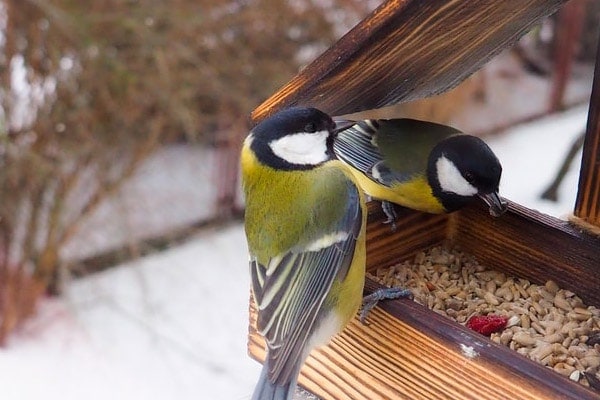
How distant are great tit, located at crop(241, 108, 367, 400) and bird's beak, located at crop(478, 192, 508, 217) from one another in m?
0.21

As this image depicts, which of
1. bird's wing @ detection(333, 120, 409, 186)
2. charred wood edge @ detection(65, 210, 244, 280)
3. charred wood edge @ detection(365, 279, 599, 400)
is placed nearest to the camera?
charred wood edge @ detection(365, 279, 599, 400)

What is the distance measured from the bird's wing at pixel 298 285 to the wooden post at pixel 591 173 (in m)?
0.35

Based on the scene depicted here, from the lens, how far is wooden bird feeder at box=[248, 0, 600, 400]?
90 centimetres

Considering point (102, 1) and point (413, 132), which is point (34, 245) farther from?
point (413, 132)

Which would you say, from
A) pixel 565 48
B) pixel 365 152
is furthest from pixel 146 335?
pixel 565 48

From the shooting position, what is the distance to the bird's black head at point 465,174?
4.17 feet

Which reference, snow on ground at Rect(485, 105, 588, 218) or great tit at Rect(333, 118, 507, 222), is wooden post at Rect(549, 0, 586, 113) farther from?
great tit at Rect(333, 118, 507, 222)

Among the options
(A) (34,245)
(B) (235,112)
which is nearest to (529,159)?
(B) (235,112)

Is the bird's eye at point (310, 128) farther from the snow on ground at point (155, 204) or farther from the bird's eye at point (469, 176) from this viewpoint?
the snow on ground at point (155, 204)

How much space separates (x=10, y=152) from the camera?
9.18ft

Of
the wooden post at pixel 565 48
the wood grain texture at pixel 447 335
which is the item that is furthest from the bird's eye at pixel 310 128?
the wooden post at pixel 565 48

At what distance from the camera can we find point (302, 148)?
1.18 meters

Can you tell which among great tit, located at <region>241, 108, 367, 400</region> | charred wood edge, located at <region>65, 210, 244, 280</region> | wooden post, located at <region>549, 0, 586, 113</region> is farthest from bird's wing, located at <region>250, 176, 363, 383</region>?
wooden post, located at <region>549, 0, 586, 113</region>

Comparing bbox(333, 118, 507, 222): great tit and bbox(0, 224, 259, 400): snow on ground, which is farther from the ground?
bbox(333, 118, 507, 222): great tit
